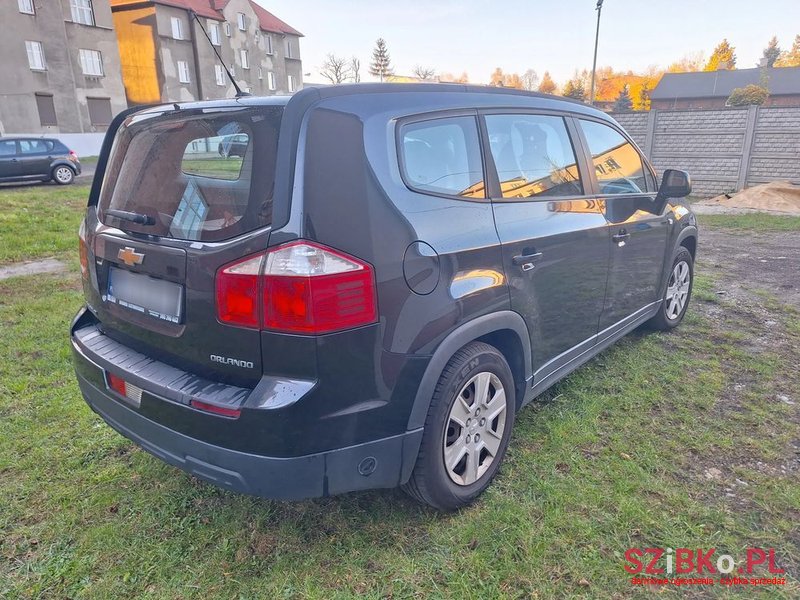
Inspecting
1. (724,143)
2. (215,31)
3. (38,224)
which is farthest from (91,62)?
(724,143)

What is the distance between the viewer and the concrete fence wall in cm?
1445

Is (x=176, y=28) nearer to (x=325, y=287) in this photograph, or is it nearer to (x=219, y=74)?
(x=219, y=74)

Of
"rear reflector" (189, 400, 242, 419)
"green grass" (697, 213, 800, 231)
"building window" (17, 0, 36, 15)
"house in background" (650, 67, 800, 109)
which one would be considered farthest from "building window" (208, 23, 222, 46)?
"house in background" (650, 67, 800, 109)

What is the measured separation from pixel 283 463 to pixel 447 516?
0.93 m

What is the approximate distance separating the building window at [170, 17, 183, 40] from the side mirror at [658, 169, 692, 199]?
3812cm

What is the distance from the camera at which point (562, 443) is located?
2.99 metres

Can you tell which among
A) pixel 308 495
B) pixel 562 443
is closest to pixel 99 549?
pixel 308 495

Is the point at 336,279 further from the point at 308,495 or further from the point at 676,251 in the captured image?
the point at 676,251

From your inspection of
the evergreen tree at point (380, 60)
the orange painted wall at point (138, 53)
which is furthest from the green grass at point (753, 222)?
the evergreen tree at point (380, 60)

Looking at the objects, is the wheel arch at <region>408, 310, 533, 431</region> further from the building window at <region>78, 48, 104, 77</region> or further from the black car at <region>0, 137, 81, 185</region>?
the building window at <region>78, 48, 104, 77</region>

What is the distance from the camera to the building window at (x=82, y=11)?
92.9 feet

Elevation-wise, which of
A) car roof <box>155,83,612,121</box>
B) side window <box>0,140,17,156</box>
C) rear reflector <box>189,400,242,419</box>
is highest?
car roof <box>155,83,612,121</box>

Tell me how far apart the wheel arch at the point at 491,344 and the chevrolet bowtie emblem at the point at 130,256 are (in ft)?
4.10

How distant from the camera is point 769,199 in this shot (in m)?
13.1
